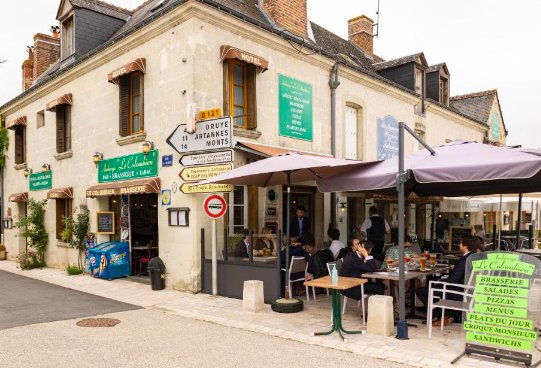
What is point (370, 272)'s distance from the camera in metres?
6.84

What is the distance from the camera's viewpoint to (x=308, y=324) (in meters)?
6.76

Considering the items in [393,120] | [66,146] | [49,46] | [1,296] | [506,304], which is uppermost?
[49,46]

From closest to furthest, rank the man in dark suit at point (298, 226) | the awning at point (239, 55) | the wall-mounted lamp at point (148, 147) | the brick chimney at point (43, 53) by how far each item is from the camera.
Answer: the awning at point (239, 55) < the wall-mounted lamp at point (148, 147) < the man in dark suit at point (298, 226) < the brick chimney at point (43, 53)

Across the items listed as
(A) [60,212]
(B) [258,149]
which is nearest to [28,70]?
(A) [60,212]

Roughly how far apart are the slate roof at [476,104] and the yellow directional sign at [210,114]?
1718cm

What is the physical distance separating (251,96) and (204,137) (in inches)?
88.1

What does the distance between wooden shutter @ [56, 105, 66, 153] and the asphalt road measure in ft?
15.8

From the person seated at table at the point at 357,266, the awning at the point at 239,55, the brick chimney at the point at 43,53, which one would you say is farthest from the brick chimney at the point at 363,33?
the person seated at table at the point at 357,266

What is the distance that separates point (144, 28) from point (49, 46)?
32.4ft

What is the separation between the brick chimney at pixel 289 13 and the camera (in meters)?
12.6

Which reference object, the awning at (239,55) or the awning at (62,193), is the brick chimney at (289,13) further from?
the awning at (62,193)

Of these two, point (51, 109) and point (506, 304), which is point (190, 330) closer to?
point (506, 304)

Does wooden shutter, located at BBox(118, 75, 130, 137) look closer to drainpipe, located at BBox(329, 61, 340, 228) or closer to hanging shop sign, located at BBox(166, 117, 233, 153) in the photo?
hanging shop sign, located at BBox(166, 117, 233, 153)

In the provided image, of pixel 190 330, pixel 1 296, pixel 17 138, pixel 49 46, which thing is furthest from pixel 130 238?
pixel 49 46
